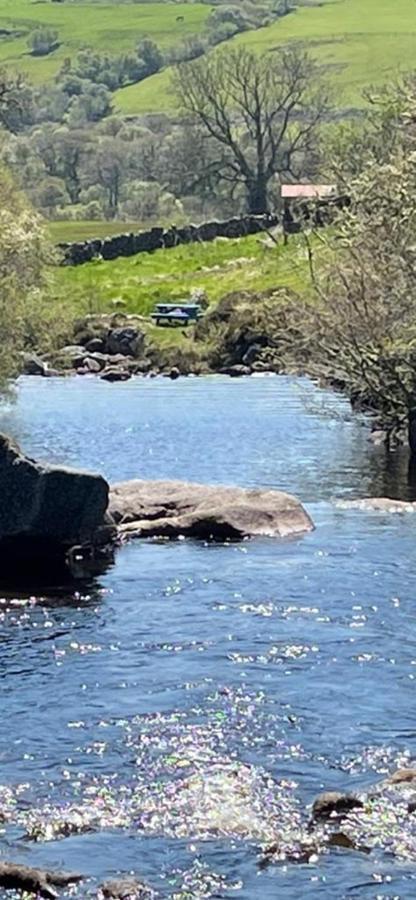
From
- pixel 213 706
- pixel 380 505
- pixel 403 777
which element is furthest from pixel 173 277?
pixel 403 777

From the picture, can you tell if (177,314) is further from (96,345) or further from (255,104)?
(255,104)

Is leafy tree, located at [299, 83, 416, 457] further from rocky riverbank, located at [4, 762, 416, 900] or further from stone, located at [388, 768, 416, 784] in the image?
rocky riverbank, located at [4, 762, 416, 900]

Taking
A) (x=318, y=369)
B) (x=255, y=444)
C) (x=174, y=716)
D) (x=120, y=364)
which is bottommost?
(x=120, y=364)

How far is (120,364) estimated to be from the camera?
101 metres

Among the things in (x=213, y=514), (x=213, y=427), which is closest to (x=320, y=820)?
(x=213, y=514)

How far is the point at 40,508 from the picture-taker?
3281cm

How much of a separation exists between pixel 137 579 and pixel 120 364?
6911 cm

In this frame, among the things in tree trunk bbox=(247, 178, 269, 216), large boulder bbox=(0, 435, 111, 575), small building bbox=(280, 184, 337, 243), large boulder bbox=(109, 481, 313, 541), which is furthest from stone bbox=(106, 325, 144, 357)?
large boulder bbox=(0, 435, 111, 575)

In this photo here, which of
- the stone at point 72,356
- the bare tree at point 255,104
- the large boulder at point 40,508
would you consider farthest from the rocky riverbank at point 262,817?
the bare tree at point 255,104

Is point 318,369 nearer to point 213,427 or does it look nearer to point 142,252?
point 213,427

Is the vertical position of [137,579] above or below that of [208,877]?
below

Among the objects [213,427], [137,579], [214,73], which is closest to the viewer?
[137,579]

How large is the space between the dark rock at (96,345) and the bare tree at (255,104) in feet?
177

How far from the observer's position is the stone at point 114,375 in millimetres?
94938
